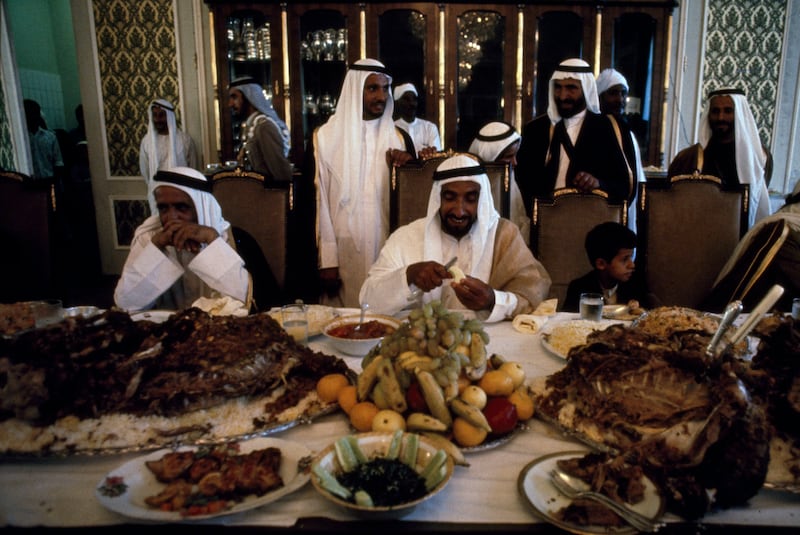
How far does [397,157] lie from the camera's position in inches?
149

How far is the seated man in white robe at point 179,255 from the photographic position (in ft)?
8.22

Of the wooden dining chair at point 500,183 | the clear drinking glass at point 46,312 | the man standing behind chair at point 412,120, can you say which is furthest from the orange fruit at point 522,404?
the man standing behind chair at point 412,120

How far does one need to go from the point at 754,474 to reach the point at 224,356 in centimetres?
119

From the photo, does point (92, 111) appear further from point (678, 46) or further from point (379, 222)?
point (678, 46)

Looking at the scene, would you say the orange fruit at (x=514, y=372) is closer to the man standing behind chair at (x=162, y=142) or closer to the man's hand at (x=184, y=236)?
the man's hand at (x=184, y=236)

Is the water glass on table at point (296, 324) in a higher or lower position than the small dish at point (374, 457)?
higher

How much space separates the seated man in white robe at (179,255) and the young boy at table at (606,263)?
1722 mm

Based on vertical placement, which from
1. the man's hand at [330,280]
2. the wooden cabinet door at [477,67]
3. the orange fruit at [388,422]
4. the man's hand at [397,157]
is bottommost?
the man's hand at [330,280]

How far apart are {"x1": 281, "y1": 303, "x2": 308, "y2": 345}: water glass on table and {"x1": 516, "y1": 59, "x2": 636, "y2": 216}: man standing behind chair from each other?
2657 millimetres

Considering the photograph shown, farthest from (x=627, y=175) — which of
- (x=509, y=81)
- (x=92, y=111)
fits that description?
(x=92, y=111)

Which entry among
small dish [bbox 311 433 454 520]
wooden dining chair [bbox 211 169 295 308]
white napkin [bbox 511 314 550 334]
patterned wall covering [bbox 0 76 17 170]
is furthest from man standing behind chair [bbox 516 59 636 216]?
patterned wall covering [bbox 0 76 17 170]

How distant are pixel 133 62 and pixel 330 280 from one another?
14.1 ft

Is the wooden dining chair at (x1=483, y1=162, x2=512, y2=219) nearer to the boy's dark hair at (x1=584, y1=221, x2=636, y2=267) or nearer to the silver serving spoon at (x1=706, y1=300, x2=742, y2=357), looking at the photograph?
the boy's dark hair at (x1=584, y1=221, x2=636, y2=267)

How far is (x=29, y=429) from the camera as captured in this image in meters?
1.27
